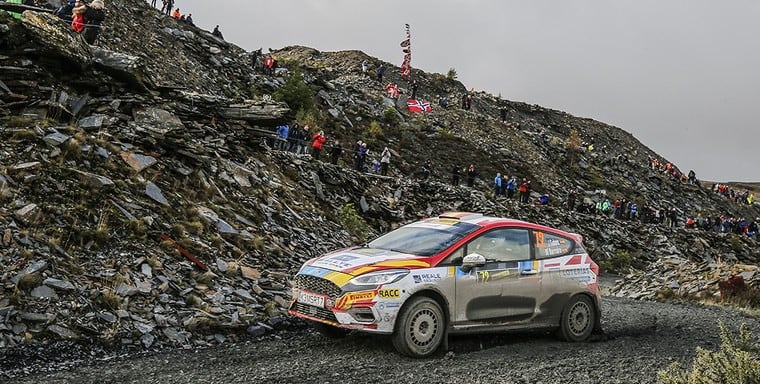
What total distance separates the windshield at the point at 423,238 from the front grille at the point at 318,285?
Result: 1246 mm

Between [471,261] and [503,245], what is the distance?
0.91 meters

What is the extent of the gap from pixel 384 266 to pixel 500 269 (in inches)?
72.3

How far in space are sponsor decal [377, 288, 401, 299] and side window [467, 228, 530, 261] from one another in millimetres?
1374

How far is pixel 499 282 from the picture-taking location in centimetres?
870

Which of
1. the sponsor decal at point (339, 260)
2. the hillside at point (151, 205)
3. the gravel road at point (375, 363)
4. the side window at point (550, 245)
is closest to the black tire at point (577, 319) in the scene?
the gravel road at point (375, 363)

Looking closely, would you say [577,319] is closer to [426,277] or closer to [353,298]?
[426,277]

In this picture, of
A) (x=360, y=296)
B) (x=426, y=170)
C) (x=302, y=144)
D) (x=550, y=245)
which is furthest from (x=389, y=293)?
(x=426, y=170)

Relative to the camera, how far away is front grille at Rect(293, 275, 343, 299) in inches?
310

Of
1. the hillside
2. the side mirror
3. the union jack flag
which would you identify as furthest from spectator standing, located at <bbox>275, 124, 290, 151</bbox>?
the union jack flag

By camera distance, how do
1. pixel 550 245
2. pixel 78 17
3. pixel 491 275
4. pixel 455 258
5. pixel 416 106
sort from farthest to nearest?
pixel 416 106 → pixel 78 17 → pixel 550 245 → pixel 491 275 → pixel 455 258

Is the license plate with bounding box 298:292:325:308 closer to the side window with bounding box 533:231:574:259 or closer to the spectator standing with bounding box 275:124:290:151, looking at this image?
the side window with bounding box 533:231:574:259

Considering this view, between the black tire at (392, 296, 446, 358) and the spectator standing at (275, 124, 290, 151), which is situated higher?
the spectator standing at (275, 124, 290, 151)

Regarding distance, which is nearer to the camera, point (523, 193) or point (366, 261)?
point (366, 261)

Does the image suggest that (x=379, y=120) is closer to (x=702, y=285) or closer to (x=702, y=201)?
(x=702, y=285)
